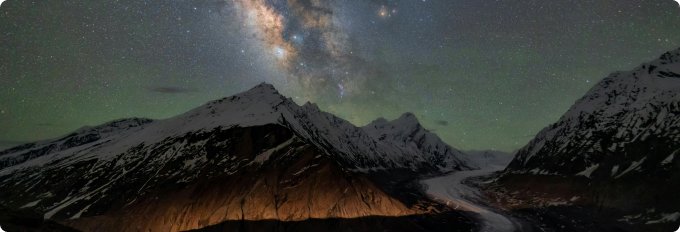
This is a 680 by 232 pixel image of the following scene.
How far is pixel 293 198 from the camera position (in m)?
121

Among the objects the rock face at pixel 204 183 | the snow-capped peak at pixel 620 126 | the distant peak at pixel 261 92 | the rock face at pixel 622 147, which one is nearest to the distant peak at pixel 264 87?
the distant peak at pixel 261 92

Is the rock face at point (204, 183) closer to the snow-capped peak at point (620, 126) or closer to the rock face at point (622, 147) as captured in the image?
the rock face at point (622, 147)

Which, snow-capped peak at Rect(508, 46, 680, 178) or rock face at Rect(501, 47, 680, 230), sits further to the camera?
snow-capped peak at Rect(508, 46, 680, 178)

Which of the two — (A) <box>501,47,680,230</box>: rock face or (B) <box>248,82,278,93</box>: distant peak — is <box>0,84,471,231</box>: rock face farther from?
(A) <box>501,47,680,230</box>: rock face

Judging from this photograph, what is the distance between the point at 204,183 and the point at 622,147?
146m

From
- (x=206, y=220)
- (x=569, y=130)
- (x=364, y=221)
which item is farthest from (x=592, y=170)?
(x=206, y=220)

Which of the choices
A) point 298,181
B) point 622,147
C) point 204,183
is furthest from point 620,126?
point 204,183

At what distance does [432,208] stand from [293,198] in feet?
180

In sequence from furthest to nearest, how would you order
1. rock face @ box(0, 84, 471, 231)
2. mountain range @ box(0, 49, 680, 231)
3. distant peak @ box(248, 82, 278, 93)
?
distant peak @ box(248, 82, 278, 93) < rock face @ box(0, 84, 471, 231) < mountain range @ box(0, 49, 680, 231)

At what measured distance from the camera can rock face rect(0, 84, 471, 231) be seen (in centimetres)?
11212

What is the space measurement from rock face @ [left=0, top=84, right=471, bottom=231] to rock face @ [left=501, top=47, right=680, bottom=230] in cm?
5000

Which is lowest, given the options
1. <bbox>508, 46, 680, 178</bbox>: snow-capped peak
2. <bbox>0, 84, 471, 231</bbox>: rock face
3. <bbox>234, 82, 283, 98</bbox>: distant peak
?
<bbox>0, 84, 471, 231</bbox>: rock face

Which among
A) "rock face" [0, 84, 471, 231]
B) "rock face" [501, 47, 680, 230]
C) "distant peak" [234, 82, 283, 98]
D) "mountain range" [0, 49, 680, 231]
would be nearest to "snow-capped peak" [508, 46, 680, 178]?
"rock face" [501, 47, 680, 230]

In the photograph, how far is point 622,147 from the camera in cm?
13888
